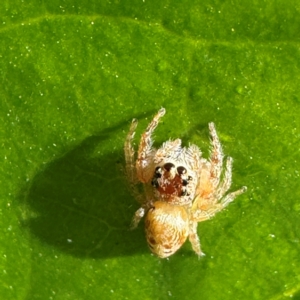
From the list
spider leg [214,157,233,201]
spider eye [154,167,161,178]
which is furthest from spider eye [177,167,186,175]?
spider leg [214,157,233,201]

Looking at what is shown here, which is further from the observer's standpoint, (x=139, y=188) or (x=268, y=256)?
(x=139, y=188)

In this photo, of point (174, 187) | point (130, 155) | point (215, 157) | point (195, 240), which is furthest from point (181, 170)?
point (195, 240)

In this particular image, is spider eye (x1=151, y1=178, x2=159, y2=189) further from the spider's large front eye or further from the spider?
the spider's large front eye

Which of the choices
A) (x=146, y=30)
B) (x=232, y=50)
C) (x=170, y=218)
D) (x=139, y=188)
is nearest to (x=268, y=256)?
(x=170, y=218)

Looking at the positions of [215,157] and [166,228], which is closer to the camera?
[215,157]

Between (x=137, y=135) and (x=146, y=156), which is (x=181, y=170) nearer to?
(x=146, y=156)

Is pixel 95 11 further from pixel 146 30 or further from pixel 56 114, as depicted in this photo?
pixel 56 114
